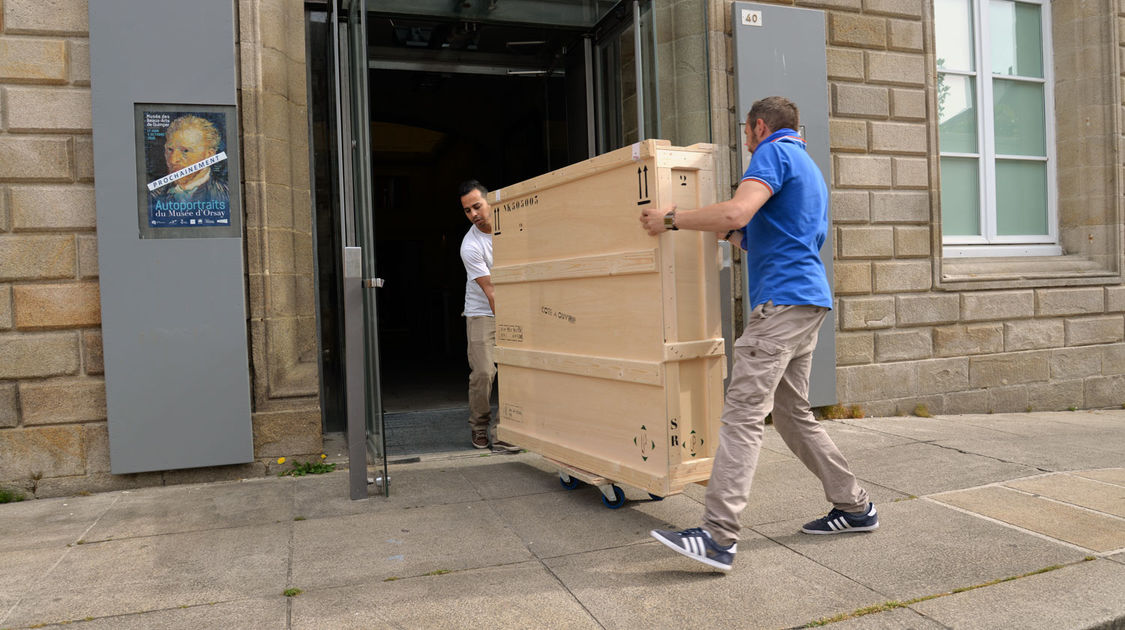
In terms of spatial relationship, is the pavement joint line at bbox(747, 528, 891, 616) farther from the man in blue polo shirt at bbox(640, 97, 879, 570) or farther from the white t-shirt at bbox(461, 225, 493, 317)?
the white t-shirt at bbox(461, 225, 493, 317)

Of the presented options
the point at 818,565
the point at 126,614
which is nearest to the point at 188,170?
the point at 126,614

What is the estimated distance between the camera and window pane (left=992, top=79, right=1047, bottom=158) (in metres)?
8.09

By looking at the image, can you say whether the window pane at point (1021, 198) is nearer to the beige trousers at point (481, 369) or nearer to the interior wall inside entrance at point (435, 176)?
the interior wall inside entrance at point (435, 176)

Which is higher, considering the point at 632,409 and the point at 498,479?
the point at 632,409

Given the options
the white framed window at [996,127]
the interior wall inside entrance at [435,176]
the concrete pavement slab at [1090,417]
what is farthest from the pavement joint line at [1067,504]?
the interior wall inside entrance at [435,176]

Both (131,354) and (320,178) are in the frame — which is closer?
(131,354)

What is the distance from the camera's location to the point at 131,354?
5.07 meters

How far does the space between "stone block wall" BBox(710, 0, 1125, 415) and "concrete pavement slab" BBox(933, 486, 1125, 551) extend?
2.46 m

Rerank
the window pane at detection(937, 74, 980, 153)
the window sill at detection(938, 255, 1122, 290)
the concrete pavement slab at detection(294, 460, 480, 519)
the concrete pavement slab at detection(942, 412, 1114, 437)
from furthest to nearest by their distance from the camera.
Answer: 1. the window pane at detection(937, 74, 980, 153)
2. the window sill at detection(938, 255, 1122, 290)
3. the concrete pavement slab at detection(942, 412, 1114, 437)
4. the concrete pavement slab at detection(294, 460, 480, 519)

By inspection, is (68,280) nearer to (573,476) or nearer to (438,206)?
(573,476)

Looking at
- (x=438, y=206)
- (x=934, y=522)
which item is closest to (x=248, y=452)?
(x=934, y=522)

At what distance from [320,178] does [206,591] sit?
3.75 metres

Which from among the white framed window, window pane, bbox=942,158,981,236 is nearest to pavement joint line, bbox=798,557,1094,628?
the white framed window

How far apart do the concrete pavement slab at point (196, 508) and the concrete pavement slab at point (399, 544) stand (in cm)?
39
